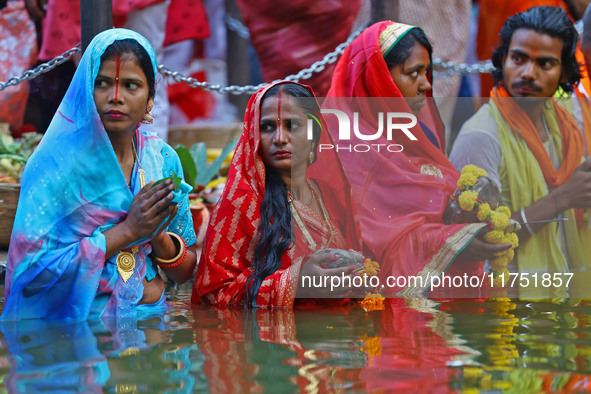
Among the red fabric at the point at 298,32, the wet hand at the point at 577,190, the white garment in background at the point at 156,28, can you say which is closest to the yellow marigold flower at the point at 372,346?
the wet hand at the point at 577,190

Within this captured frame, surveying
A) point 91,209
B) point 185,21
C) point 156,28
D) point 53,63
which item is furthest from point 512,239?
point 185,21

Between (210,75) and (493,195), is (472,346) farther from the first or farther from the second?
(210,75)

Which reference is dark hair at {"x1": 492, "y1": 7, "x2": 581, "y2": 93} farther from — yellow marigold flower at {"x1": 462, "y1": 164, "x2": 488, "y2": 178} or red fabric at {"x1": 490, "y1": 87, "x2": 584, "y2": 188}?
yellow marigold flower at {"x1": 462, "y1": 164, "x2": 488, "y2": 178}

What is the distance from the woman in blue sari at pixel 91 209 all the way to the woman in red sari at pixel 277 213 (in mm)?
304

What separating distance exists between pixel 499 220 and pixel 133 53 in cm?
Answer: 190

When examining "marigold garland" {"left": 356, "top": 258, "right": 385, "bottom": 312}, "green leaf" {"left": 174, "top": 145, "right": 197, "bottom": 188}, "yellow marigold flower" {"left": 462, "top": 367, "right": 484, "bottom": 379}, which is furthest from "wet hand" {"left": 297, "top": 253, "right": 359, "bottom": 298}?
"green leaf" {"left": 174, "top": 145, "right": 197, "bottom": 188}

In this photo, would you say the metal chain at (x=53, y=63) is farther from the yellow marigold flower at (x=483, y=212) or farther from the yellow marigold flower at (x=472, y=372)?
the yellow marigold flower at (x=472, y=372)

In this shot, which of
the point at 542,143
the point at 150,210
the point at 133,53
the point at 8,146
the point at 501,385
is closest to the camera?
the point at 501,385

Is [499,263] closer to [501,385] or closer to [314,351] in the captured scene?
[314,351]

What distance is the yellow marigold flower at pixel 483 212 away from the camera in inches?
144

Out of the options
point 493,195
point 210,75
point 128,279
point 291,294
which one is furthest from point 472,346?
point 210,75

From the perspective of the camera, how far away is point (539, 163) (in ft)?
13.0

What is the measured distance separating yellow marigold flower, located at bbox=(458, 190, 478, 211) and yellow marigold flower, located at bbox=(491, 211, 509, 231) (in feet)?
0.37

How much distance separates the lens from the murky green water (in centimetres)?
214
